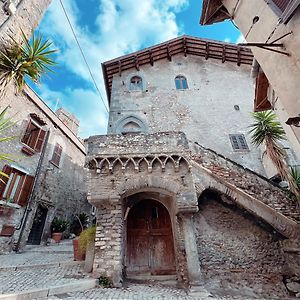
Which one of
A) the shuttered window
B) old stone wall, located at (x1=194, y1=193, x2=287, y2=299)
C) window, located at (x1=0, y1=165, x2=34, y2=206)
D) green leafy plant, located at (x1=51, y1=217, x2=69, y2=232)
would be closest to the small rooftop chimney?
window, located at (x1=0, y1=165, x2=34, y2=206)

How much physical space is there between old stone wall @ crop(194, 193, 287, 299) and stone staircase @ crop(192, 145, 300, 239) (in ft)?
3.18

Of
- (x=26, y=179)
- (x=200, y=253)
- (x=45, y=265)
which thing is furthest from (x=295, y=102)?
(x=26, y=179)

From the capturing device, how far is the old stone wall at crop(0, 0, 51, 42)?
5952 mm

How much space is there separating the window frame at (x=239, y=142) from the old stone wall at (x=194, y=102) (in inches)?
7.4

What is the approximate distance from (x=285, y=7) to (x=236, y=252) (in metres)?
7.59

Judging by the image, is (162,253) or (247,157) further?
(247,157)

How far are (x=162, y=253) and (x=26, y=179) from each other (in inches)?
301

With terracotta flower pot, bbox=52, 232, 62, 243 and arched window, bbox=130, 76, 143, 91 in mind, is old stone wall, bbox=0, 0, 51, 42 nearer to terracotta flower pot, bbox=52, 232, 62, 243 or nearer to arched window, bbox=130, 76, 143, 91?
arched window, bbox=130, 76, 143, 91

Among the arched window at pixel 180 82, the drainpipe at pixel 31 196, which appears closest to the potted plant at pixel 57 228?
the drainpipe at pixel 31 196

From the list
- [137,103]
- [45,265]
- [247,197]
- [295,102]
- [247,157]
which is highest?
[137,103]

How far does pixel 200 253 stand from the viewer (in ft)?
21.9

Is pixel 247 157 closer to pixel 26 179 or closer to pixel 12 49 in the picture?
pixel 12 49

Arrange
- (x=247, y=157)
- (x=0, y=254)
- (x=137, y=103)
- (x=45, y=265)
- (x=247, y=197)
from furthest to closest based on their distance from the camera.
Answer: (x=137, y=103) < (x=247, y=157) < (x=0, y=254) < (x=247, y=197) < (x=45, y=265)

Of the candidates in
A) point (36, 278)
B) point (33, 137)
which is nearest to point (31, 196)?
point (33, 137)
